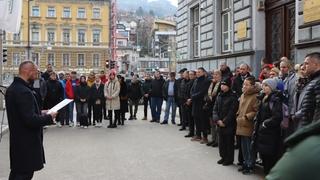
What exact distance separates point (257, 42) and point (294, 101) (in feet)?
28.5

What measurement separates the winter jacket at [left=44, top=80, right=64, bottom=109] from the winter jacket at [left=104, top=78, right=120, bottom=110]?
5.23 feet

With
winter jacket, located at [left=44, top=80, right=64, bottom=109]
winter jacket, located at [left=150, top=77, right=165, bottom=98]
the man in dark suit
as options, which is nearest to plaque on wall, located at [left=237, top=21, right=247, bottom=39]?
winter jacket, located at [left=150, top=77, right=165, bottom=98]

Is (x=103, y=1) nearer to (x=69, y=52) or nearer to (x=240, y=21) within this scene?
(x=69, y=52)

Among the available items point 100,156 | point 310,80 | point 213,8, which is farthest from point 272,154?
point 213,8

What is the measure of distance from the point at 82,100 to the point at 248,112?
9144mm

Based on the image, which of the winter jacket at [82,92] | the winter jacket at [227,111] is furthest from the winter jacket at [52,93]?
the winter jacket at [227,111]

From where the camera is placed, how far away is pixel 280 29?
15.3 meters

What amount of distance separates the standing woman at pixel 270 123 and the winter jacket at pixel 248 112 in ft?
2.33

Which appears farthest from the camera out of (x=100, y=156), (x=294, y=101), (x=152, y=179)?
(x=100, y=156)

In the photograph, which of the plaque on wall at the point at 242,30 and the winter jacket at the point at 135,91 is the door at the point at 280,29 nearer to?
the plaque on wall at the point at 242,30

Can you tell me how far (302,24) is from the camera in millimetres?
12641

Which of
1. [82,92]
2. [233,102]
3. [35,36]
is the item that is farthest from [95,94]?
[35,36]

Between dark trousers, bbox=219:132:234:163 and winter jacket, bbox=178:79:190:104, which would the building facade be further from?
dark trousers, bbox=219:132:234:163

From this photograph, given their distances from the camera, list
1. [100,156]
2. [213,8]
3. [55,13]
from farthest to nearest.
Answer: [55,13] < [213,8] < [100,156]
